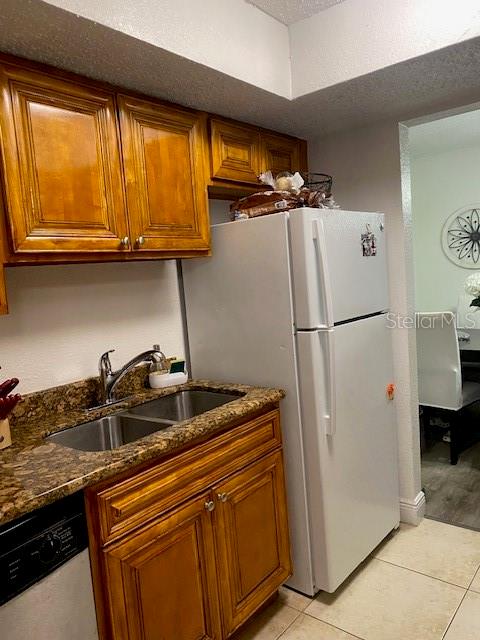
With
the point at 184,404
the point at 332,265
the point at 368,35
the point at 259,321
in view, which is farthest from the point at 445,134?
the point at 184,404

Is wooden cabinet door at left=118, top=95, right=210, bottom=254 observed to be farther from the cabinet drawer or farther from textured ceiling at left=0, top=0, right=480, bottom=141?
the cabinet drawer

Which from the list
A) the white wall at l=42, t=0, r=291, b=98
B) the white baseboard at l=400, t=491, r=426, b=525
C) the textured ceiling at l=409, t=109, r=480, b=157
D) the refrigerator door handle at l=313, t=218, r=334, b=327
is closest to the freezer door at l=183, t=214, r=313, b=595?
the refrigerator door handle at l=313, t=218, r=334, b=327

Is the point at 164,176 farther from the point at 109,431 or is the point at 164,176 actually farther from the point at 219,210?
the point at 109,431

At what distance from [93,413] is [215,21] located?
150cm

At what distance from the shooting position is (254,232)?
6.38ft

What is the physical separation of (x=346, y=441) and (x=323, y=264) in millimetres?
772

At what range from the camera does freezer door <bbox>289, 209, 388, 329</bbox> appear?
182cm

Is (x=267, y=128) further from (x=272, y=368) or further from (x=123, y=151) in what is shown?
(x=272, y=368)

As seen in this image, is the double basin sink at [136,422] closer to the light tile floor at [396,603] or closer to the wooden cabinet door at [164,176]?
the wooden cabinet door at [164,176]

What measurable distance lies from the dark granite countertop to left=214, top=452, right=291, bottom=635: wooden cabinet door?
25cm

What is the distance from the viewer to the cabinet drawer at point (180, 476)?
4.22 ft

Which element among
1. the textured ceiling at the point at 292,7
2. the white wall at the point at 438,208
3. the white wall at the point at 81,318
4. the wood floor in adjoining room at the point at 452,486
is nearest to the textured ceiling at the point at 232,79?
the textured ceiling at the point at 292,7

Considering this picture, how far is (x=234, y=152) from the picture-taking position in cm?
215

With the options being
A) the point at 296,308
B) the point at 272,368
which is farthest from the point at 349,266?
the point at 272,368
